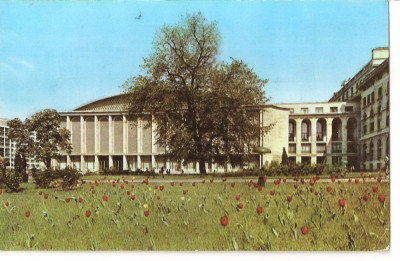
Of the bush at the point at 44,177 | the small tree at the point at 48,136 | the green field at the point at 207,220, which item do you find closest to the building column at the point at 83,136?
the small tree at the point at 48,136

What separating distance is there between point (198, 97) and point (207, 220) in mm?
2755

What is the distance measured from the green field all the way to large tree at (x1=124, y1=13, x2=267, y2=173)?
84 centimetres

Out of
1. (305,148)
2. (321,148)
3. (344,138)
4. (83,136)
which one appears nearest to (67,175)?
(83,136)

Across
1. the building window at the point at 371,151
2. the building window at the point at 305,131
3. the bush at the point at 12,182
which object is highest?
the building window at the point at 305,131

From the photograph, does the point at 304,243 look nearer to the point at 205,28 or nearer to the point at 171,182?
the point at 171,182

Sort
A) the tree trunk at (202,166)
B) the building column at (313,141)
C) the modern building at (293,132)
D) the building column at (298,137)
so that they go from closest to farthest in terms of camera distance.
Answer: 1. the modern building at (293,132)
2. the building column at (313,141)
3. the building column at (298,137)
4. the tree trunk at (202,166)

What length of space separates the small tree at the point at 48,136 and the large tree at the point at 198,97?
1502 millimetres

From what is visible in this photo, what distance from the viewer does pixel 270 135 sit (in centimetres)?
677

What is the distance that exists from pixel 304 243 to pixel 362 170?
2006mm

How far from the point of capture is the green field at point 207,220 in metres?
5.23

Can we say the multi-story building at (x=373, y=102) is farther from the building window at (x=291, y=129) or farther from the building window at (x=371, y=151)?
the building window at (x=291, y=129)

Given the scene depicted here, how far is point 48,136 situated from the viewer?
279 inches

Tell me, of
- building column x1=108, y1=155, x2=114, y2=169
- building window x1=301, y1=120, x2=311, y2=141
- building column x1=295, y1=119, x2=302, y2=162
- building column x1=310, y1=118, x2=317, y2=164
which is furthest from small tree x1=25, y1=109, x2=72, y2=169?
building column x1=310, y1=118, x2=317, y2=164

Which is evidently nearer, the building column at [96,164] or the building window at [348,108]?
the building window at [348,108]
